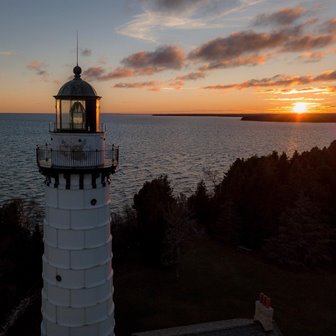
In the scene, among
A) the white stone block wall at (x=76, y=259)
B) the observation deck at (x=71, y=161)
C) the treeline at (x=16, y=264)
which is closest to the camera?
the observation deck at (x=71, y=161)

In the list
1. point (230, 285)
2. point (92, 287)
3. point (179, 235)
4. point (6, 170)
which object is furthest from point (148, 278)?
point (6, 170)

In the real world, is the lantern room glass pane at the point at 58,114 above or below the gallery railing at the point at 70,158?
above

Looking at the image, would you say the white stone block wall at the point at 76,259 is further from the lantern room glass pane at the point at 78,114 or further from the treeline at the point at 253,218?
the treeline at the point at 253,218

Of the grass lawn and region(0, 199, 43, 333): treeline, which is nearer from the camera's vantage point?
the grass lawn

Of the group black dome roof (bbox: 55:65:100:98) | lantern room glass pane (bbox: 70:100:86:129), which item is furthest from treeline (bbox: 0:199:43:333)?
black dome roof (bbox: 55:65:100:98)

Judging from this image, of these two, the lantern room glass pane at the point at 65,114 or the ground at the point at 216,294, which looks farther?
the ground at the point at 216,294

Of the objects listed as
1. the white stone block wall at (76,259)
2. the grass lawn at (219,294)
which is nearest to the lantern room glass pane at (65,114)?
the white stone block wall at (76,259)

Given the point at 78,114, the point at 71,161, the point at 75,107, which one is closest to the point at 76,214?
the point at 71,161

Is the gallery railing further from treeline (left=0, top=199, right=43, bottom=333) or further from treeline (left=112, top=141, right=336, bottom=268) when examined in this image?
treeline (left=112, top=141, right=336, bottom=268)
